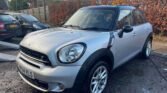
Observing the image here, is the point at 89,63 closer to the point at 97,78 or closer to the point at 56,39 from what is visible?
the point at 97,78

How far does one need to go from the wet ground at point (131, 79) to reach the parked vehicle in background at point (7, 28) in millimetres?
2598

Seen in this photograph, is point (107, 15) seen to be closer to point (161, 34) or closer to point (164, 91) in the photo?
point (164, 91)

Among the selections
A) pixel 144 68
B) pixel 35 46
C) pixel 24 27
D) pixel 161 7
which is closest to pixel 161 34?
pixel 161 7

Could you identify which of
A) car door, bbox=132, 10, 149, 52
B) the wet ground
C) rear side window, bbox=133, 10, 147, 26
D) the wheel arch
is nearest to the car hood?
the wheel arch

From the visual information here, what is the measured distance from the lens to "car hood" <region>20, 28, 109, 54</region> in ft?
11.6

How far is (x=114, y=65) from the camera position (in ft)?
14.5

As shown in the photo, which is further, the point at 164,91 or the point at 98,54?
the point at 164,91

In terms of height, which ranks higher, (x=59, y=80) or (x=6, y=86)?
(x=59, y=80)

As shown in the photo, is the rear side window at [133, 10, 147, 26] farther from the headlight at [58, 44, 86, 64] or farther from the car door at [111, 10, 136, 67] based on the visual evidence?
the headlight at [58, 44, 86, 64]

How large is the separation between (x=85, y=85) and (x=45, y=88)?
653mm

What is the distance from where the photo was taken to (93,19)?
15.4 ft

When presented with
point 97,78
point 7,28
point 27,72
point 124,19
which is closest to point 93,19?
point 124,19

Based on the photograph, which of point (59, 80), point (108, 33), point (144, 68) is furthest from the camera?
point (144, 68)

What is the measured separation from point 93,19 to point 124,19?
0.76 meters
